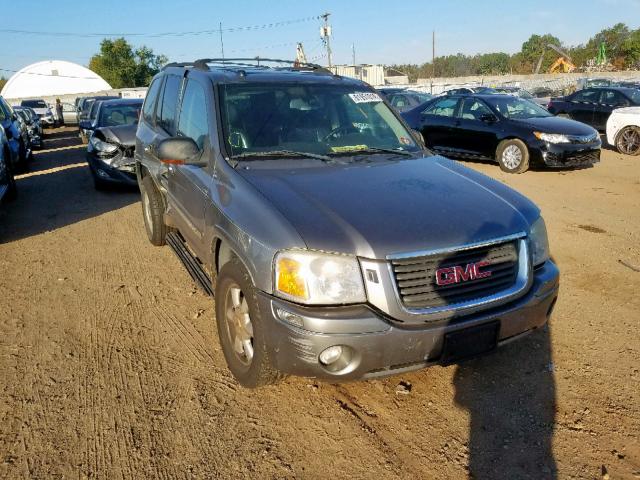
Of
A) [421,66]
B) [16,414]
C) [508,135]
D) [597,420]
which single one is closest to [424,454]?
[597,420]

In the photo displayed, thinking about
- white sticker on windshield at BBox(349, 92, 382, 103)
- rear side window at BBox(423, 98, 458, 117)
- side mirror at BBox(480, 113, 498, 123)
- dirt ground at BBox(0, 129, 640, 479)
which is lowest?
dirt ground at BBox(0, 129, 640, 479)

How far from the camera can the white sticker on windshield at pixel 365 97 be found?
13.6 feet

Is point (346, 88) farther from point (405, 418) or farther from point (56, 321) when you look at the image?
point (56, 321)

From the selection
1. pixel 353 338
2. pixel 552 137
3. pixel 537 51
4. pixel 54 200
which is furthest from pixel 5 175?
pixel 537 51

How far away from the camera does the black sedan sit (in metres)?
9.99

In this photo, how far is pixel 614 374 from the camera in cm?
325

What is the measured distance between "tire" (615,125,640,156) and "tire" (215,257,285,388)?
42.8 feet

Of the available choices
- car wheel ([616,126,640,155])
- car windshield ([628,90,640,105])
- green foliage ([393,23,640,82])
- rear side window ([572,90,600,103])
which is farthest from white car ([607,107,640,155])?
green foliage ([393,23,640,82])

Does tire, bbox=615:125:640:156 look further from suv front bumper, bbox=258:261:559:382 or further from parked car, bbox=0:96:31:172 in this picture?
parked car, bbox=0:96:31:172

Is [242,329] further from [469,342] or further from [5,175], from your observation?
[5,175]

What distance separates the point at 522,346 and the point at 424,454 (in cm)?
139

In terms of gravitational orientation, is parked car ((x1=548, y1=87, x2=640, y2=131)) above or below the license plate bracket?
above

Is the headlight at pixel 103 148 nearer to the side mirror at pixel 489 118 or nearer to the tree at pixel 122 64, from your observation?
the side mirror at pixel 489 118

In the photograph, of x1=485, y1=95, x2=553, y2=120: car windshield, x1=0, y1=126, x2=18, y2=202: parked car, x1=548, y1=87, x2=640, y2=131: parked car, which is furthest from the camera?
x1=548, y1=87, x2=640, y2=131: parked car
